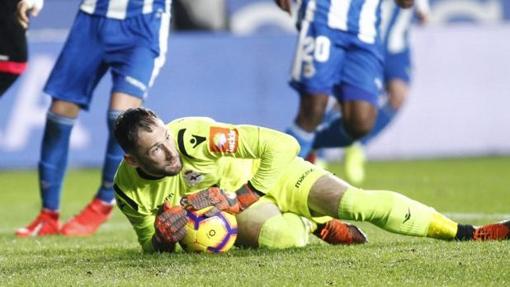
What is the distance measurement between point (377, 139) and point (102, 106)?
344cm

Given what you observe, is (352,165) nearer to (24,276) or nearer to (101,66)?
(101,66)

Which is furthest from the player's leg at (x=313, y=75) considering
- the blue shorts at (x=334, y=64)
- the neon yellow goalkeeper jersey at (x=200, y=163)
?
the neon yellow goalkeeper jersey at (x=200, y=163)

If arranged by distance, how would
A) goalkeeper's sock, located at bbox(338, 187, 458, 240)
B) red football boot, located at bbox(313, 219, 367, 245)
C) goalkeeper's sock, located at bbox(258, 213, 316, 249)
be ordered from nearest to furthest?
1. goalkeeper's sock, located at bbox(338, 187, 458, 240)
2. goalkeeper's sock, located at bbox(258, 213, 316, 249)
3. red football boot, located at bbox(313, 219, 367, 245)

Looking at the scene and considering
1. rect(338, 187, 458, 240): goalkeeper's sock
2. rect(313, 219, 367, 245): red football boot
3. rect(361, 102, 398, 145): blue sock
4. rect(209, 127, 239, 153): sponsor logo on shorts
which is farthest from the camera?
rect(361, 102, 398, 145): blue sock

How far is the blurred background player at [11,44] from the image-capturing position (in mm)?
7934

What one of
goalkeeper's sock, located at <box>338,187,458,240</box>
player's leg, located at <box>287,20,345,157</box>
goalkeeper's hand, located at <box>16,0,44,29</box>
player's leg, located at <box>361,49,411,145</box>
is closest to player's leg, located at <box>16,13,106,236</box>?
goalkeeper's hand, located at <box>16,0,44,29</box>

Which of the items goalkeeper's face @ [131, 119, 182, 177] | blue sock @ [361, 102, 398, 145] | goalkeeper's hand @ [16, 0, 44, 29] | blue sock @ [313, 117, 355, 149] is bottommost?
blue sock @ [361, 102, 398, 145]

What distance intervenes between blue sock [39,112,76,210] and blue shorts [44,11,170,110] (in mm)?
224

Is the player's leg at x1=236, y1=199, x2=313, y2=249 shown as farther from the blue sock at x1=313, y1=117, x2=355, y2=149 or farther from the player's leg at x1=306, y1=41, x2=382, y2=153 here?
the blue sock at x1=313, y1=117, x2=355, y2=149

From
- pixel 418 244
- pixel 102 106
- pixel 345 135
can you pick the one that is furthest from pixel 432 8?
pixel 418 244

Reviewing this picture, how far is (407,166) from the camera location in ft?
48.8

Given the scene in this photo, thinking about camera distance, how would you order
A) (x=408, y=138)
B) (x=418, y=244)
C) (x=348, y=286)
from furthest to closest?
(x=408, y=138)
(x=418, y=244)
(x=348, y=286)

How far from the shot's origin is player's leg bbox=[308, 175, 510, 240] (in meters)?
6.58

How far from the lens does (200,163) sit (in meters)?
6.61
